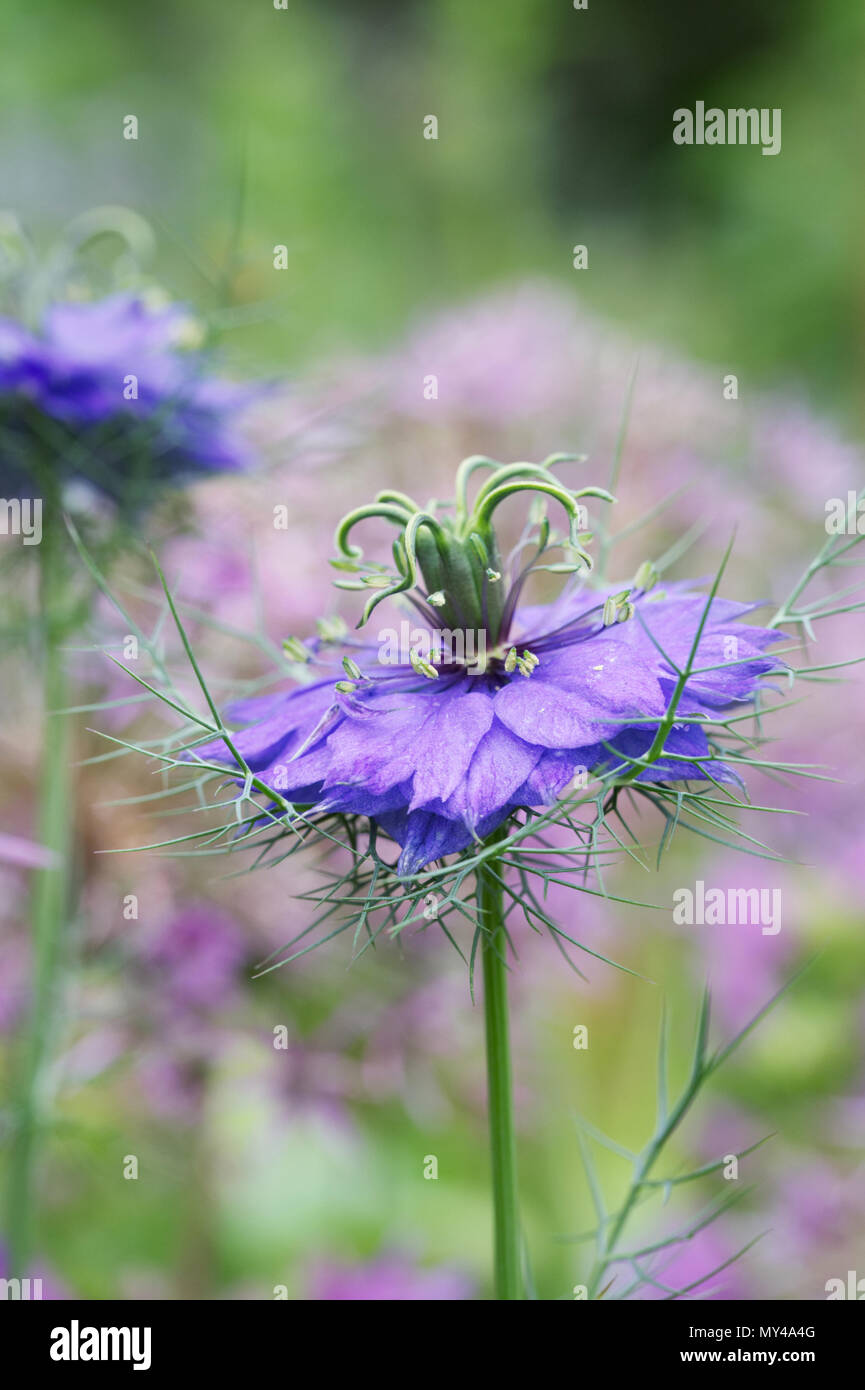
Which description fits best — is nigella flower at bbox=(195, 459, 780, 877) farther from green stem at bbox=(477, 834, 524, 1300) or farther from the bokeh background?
the bokeh background

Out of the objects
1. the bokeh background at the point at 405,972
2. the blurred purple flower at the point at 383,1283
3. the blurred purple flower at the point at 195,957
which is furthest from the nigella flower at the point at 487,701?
the blurred purple flower at the point at 383,1283

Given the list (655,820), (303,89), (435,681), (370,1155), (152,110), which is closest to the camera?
(435,681)

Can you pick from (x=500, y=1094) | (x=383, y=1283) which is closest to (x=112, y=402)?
(x=500, y=1094)

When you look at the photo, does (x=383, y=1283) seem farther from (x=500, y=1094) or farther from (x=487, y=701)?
(x=487, y=701)
